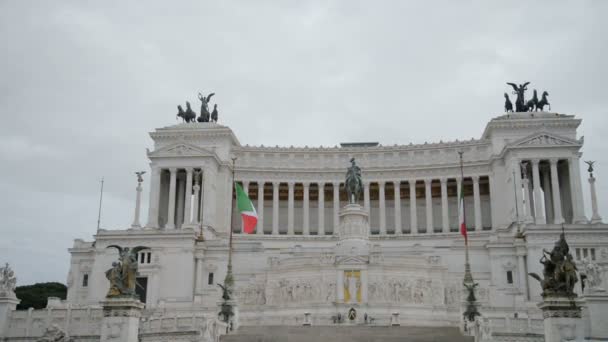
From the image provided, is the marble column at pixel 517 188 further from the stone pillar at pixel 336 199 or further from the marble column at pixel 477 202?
the stone pillar at pixel 336 199

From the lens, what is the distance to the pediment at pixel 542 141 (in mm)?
80438

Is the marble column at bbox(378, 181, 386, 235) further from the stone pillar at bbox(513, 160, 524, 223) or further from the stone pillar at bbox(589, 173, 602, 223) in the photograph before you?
the stone pillar at bbox(589, 173, 602, 223)

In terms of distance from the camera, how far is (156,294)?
2618 inches

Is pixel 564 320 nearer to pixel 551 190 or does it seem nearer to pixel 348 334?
pixel 348 334

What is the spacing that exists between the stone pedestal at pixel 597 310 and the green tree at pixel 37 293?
70.0 metres

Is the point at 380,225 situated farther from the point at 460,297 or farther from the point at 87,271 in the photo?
the point at 87,271

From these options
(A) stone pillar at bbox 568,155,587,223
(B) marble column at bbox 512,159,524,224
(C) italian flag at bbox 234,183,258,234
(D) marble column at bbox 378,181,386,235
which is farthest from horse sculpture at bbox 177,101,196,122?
(A) stone pillar at bbox 568,155,587,223

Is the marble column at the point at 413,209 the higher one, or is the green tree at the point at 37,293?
the marble column at the point at 413,209

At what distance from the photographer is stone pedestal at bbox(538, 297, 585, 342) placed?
3088 centimetres

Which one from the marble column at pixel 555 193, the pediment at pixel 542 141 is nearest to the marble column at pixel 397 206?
the pediment at pixel 542 141

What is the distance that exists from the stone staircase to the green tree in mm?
55606

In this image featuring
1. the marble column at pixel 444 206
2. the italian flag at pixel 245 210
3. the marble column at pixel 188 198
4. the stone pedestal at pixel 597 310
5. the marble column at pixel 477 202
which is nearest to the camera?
the stone pedestal at pixel 597 310

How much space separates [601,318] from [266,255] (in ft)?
118

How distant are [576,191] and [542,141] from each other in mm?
7140
